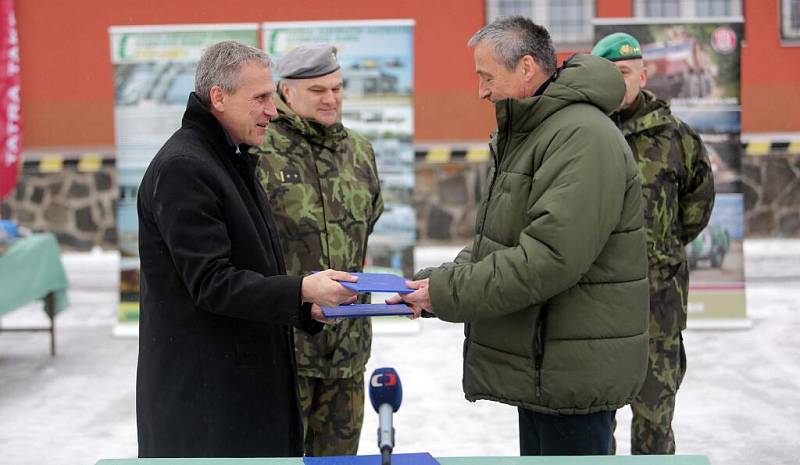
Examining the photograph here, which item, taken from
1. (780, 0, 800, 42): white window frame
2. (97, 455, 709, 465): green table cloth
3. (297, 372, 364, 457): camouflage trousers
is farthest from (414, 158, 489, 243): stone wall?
(97, 455, 709, 465): green table cloth

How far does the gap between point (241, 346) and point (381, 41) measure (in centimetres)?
544

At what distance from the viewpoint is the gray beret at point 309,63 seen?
4.00 metres

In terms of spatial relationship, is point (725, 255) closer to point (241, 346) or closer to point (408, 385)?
point (408, 385)

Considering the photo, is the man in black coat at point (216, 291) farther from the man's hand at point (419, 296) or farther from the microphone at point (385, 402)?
the microphone at point (385, 402)

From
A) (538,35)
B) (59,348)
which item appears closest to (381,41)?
(59,348)

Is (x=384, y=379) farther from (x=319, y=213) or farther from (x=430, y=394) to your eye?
(x=430, y=394)

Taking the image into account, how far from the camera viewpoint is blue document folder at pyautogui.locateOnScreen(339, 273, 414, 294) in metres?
2.82

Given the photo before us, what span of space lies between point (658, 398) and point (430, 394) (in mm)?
2247

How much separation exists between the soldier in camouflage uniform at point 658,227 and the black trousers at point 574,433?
1339 millimetres

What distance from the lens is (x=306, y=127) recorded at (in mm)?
3953

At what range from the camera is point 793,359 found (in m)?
7.10

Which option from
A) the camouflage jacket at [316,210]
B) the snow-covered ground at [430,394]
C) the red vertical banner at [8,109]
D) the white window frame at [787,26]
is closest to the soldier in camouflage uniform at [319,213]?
the camouflage jacket at [316,210]

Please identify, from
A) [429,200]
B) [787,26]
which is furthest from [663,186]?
[787,26]

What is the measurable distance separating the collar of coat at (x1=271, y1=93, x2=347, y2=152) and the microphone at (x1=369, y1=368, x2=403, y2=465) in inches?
73.0
